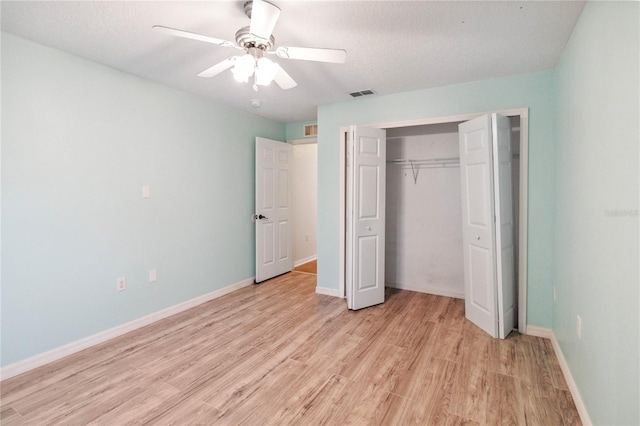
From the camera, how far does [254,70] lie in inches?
→ 76.2

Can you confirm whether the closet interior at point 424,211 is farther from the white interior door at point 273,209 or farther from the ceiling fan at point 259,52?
the ceiling fan at point 259,52

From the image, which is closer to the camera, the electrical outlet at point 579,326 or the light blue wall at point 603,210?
the light blue wall at point 603,210

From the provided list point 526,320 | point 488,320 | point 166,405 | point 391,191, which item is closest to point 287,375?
point 166,405

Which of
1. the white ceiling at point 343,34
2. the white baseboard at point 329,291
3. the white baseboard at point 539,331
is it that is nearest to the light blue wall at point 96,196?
the white ceiling at point 343,34

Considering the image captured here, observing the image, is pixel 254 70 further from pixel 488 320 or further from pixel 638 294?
pixel 488 320

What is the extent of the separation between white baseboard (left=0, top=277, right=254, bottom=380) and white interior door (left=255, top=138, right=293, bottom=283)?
95cm

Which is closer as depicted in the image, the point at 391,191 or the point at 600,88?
the point at 600,88

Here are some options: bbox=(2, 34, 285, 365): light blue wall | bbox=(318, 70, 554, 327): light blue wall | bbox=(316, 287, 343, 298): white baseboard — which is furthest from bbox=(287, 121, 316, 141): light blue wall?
bbox=(316, 287, 343, 298): white baseboard

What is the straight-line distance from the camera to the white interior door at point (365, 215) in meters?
3.49

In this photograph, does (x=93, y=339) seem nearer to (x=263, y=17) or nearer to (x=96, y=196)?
(x=96, y=196)

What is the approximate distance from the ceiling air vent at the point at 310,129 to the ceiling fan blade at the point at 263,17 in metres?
3.17

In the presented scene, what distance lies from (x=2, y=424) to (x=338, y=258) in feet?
10.2

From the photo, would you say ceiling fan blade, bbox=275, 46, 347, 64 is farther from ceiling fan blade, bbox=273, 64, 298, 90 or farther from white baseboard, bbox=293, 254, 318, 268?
white baseboard, bbox=293, 254, 318, 268

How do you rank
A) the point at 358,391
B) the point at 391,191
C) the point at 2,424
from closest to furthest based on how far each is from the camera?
1. the point at 2,424
2. the point at 358,391
3. the point at 391,191
